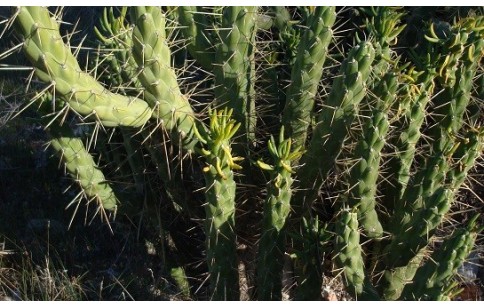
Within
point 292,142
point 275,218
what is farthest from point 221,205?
point 292,142

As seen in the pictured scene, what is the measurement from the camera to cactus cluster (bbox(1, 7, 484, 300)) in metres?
3.18

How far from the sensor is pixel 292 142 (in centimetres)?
374

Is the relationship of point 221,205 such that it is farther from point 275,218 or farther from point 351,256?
point 351,256

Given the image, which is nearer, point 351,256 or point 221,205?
point 351,256

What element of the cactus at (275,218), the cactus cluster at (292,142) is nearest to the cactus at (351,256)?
the cactus cluster at (292,142)

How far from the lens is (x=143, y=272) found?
4609mm

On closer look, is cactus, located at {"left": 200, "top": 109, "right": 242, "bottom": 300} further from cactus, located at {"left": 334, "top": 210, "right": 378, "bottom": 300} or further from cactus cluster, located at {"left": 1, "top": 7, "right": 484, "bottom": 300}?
cactus, located at {"left": 334, "top": 210, "right": 378, "bottom": 300}

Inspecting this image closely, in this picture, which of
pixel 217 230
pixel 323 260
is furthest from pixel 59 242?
pixel 323 260

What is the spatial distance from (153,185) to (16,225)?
4.86 ft

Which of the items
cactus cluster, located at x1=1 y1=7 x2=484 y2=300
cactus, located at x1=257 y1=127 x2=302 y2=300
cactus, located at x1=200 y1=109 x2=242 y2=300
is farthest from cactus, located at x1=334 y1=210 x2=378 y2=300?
cactus, located at x1=200 y1=109 x2=242 y2=300

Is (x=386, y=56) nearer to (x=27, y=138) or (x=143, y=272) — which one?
(x=143, y=272)

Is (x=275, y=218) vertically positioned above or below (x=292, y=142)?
below

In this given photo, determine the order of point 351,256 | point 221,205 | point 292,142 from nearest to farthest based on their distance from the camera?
point 351,256
point 221,205
point 292,142

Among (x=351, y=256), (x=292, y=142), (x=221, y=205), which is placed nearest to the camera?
(x=351, y=256)
